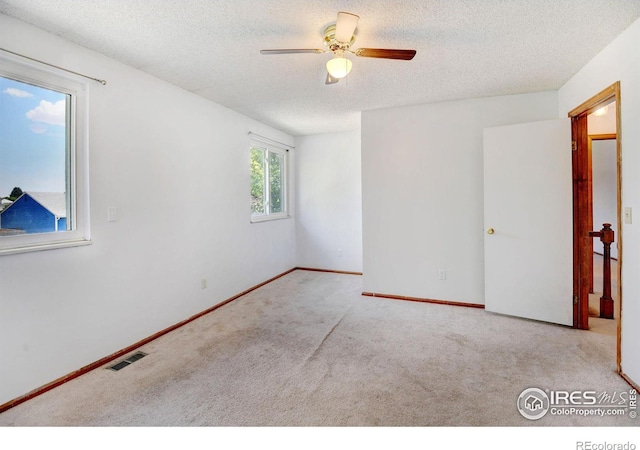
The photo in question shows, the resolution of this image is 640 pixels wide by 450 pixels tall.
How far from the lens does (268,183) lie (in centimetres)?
498

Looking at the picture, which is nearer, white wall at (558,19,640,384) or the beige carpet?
the beige carpet

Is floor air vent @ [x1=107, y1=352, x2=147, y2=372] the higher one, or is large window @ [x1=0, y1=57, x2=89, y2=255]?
large window @ [x1=0, y1=57, x2=89, y2=255]

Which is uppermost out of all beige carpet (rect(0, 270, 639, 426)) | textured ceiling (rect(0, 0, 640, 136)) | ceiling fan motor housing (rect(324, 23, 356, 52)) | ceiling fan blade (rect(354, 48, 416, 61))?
textured ceiling (rect(0, 0, 640, 136))

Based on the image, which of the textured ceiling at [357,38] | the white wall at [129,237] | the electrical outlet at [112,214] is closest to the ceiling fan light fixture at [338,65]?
the textured ceiling at [357,38]

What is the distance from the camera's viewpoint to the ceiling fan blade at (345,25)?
66.5 inches

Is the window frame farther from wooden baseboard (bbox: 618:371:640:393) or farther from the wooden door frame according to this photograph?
wooden baseboard (bbox: 618:371:640:393)

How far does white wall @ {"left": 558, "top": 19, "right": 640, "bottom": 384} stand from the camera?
2006mm

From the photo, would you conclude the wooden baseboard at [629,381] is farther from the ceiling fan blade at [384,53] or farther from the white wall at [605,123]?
the white wall at [605,123]

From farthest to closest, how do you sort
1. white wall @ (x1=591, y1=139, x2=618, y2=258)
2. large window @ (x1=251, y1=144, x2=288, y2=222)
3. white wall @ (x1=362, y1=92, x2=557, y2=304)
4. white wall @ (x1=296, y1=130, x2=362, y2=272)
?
white wall @ (x1=591, y1=139, x2=618, y2=258), white wall @ (x1=296, y1=130, x2=362, y2=272), large window @ (x1=251, y1=144, x2=288, y2=222), white wall @ (x1=362, y1=92, x2=557, y2=304)

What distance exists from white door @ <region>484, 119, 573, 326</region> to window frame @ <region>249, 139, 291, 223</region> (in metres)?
2.95

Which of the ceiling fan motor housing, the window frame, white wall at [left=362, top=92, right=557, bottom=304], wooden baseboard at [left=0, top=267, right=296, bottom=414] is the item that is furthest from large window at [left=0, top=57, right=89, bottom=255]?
white wall at [left=362, top=92, right=557, bottom=304]

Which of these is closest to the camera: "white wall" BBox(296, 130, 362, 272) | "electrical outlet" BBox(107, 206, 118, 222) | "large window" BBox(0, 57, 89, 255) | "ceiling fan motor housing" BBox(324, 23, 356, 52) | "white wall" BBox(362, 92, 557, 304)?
"large window" BBox(0, 57, 89, 255)

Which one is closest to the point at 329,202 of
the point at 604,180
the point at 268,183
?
the point at 268,183
